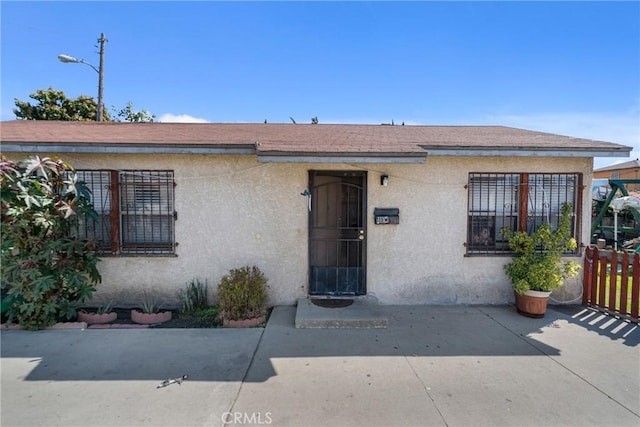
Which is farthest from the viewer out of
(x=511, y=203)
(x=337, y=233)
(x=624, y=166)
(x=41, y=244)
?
(x=624, y=166)

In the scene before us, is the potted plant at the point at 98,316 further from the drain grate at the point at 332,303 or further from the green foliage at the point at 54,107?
the green foliage at the point at 54,107

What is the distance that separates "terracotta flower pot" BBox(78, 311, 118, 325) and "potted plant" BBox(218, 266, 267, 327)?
1.87 metres

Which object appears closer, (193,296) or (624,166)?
(193,296)

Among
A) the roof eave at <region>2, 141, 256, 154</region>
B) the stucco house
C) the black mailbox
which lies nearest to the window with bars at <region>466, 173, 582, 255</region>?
the stucco house

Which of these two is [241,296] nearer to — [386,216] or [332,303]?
[332,303]

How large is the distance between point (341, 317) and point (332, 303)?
27.2 inches

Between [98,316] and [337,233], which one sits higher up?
[337,233]

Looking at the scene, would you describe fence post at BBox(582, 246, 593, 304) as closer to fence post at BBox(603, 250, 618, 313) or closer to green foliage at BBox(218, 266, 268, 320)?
fence post at BBox(603, 250, 618, 313)

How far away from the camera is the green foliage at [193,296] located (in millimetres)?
5559

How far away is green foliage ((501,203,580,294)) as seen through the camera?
5.31m

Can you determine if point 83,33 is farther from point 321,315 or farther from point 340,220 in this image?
point 321,315

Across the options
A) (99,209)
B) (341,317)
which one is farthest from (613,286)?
(99,209)

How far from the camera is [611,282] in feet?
17.9

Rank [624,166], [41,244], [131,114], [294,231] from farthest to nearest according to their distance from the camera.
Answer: [624,166], [131,114], [294,231], [41,244]
